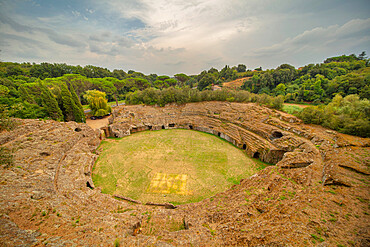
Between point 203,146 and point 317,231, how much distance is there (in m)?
11.6

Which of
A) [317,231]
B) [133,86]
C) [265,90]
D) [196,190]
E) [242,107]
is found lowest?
[196,190]

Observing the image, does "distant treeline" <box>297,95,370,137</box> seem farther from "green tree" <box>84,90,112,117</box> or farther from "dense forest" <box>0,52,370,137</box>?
"green tree" <box>84,90,112,117</box>

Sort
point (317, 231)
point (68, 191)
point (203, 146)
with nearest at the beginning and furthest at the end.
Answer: point (317, 231)
point (68, 191)
point (203, 146)

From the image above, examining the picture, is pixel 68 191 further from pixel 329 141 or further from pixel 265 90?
pixel 265 90

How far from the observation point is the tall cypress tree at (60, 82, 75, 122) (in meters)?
19.4

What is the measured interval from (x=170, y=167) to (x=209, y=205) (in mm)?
5567

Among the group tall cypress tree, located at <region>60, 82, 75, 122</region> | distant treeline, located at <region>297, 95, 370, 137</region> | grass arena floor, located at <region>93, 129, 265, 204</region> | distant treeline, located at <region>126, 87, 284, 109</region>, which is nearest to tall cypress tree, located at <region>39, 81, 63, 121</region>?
tall cypress tree, located at <region>60, 82, 75, 122</region>

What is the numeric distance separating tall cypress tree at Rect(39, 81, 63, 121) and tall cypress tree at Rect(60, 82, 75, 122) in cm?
123

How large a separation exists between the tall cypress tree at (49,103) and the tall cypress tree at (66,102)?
4.05 feet

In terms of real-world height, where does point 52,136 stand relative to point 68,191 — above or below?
above

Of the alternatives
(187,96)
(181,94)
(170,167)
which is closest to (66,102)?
(181,94)

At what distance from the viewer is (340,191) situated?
5906 mm

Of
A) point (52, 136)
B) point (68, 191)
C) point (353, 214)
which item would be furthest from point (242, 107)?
point (52, 136)

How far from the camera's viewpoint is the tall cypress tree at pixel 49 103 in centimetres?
1722
